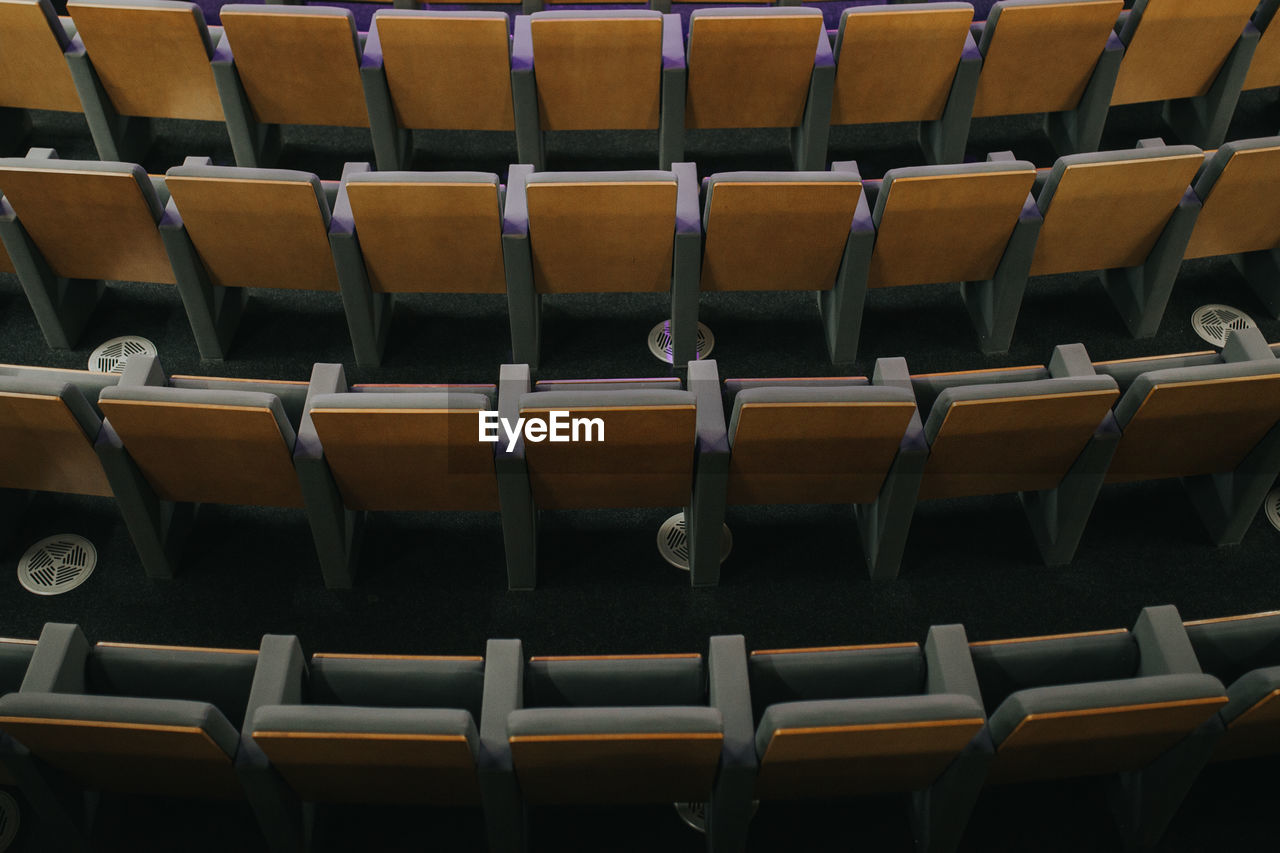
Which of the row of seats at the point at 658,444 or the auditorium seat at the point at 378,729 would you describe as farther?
the row of seats at the point at 658,444

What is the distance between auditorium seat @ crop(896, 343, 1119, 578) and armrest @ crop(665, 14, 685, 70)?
42cm

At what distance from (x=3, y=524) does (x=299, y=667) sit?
0.38m

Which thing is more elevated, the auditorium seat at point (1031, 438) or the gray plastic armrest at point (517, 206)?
the gray plastic armrest at point (517, 206)

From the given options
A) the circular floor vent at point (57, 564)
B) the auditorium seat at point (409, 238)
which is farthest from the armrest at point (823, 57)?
the circular floor vent at point (57, 564)

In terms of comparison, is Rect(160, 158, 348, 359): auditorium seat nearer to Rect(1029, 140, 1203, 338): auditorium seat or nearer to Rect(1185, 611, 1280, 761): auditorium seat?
Rect(1029, 140, 1203, 338): auditorium seat

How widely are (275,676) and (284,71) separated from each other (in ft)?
2.16

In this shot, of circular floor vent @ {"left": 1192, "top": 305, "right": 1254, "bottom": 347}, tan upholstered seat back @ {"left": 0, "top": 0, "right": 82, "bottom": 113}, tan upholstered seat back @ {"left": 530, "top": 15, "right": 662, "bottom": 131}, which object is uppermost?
tan upholstered seat back @ {"left": 0, "top": 0, "right": 82, "bottom": 113}

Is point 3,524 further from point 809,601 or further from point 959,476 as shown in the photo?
point 959,476

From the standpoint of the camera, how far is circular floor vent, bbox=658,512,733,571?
0.98 metres

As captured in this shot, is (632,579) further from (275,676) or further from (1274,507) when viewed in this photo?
(1274,507)

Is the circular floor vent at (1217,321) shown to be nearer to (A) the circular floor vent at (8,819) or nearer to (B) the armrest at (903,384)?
(B) the armrest at (903,384)

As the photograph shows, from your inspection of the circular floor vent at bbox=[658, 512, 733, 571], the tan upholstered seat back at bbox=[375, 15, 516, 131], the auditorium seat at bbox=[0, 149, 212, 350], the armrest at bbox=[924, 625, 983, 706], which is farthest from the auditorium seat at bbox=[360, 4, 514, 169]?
the armrest at bbox=[924, 625, 983, 706]

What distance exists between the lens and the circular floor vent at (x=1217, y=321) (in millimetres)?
1137

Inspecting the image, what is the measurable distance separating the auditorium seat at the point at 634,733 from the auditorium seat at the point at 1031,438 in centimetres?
25
